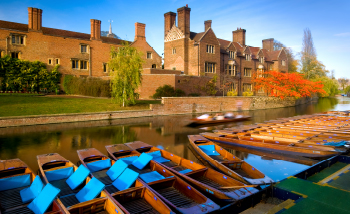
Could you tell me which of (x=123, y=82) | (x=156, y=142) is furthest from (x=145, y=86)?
(x=156, y=142)

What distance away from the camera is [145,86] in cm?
3219

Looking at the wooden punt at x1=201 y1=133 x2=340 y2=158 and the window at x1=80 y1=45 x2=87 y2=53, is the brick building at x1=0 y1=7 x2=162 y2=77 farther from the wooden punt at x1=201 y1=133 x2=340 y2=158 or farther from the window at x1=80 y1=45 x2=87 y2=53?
the wooden punt at x1=201 y1=133 x2=340 y2=158

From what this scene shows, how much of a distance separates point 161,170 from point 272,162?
17.2ft

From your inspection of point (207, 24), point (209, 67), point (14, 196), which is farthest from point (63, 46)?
point (14, 196)

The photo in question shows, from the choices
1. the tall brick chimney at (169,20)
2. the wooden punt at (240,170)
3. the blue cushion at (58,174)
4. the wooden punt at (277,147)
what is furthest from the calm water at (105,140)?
the tall brick chimney at (169,20)

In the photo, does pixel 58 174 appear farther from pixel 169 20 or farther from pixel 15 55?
pixel 169 20

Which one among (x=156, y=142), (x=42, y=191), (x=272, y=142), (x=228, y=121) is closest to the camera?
(x=42, y=191)

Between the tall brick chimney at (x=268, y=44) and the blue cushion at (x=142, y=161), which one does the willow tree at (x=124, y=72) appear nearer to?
the blue cushion at (x=142, y=161)

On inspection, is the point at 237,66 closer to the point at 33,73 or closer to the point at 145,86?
the point at 145,86

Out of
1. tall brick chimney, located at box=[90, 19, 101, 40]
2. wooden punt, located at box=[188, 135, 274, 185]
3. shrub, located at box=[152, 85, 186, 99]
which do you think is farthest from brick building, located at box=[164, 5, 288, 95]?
wooden punt, located at box=[188, 135, 274, 185]

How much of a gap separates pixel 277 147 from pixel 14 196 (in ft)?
32.1

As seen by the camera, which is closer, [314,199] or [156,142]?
[314,199]

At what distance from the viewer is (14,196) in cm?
613

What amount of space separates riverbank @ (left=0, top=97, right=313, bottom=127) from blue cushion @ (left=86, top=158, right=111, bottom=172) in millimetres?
12571
